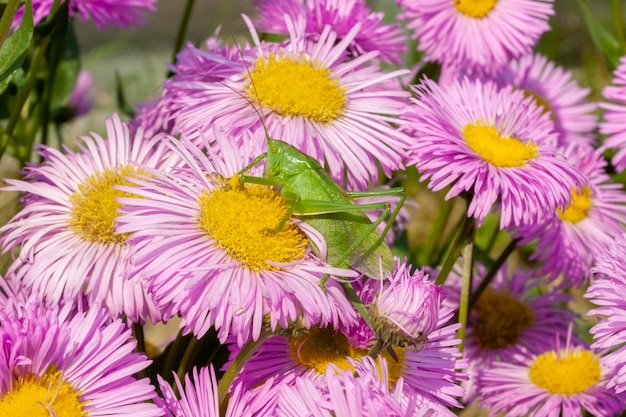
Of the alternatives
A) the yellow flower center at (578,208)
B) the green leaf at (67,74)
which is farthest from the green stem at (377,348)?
the green leaf at (67,74)

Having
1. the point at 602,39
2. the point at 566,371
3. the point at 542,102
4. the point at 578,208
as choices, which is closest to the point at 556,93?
Result: the point at 542,102

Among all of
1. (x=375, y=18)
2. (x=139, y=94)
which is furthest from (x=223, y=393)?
(x=139, y=94)

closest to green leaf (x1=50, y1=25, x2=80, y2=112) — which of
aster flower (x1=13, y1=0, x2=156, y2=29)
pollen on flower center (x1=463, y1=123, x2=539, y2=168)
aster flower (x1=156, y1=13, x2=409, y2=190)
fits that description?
aster flower (x1=13, y1=0, x2=156, y2=29)

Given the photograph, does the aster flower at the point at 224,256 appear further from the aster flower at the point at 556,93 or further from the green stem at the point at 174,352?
the aster flower at the point at 556,93

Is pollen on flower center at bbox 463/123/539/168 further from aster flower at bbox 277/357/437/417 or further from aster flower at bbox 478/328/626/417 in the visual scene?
aster flower at bbox 277/357/437/417

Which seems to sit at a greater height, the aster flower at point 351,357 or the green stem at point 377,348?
the green stem at point 377,348

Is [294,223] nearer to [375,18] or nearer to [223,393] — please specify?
[223,393]
